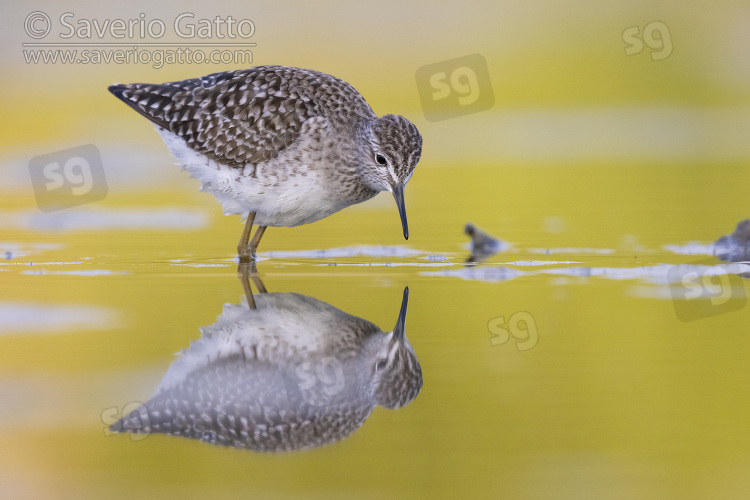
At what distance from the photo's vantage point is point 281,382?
230 inches

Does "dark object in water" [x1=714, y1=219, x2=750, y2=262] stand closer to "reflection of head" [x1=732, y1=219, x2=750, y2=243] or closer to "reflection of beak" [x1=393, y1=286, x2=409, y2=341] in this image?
"reflection of head" [x1=732, y1=219, x2=750, y2=243]

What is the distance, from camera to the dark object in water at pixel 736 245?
9.43m

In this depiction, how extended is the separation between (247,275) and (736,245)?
4224mm

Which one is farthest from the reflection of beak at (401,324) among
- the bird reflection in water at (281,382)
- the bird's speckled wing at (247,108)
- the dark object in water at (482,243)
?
the bird's speckled wing at (247,108)

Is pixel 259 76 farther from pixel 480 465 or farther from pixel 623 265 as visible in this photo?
pixel 480 465

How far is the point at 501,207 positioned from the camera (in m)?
12.7

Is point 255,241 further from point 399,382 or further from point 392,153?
point 399,382

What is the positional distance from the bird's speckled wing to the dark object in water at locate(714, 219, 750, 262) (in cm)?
326

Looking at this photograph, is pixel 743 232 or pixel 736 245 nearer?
pixel 736 245

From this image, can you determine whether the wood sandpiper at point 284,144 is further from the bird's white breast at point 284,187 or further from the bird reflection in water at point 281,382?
the bird reflection in water at point 281,382

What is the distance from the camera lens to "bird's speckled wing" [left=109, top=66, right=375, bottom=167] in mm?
9617

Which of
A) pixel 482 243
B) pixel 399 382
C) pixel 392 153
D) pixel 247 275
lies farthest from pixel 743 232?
pixel 399 382

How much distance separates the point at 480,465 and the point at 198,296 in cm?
353

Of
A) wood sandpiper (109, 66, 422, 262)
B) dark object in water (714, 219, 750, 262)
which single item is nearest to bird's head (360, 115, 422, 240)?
wood sandpiper (109, 66, 422, 262)
